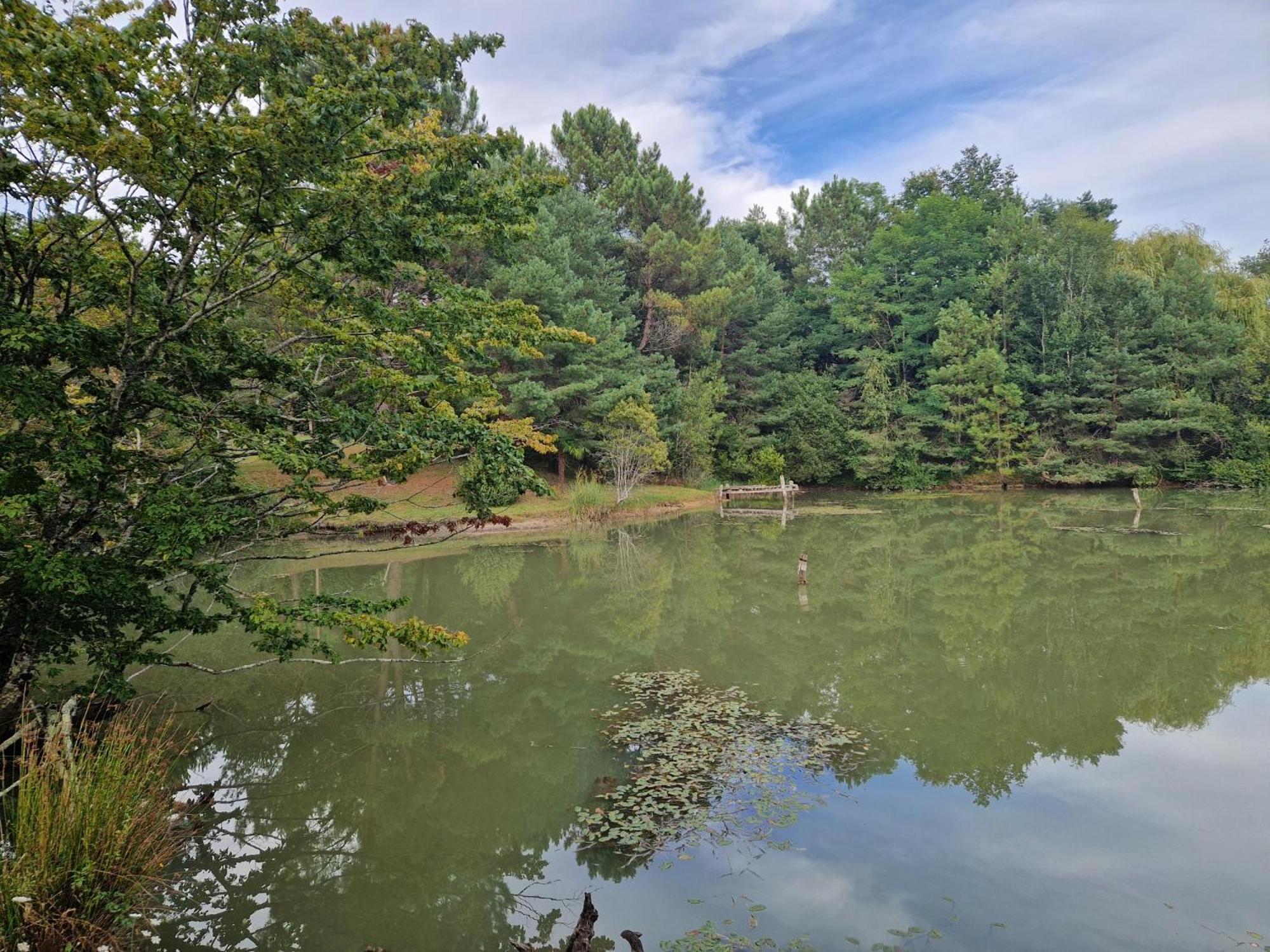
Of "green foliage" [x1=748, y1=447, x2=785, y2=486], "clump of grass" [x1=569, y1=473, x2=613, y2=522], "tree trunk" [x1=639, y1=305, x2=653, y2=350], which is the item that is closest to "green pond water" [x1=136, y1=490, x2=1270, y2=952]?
"clump of grass" [x1=569, y1=473, x2=613, y2=522]

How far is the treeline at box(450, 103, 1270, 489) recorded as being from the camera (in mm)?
25297

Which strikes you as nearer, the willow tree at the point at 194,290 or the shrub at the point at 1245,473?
the willow tree at the point at 194,290

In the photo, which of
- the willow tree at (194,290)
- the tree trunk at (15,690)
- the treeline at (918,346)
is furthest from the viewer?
the treeline at (918,346)

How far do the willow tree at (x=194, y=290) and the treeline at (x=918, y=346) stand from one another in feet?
54.6

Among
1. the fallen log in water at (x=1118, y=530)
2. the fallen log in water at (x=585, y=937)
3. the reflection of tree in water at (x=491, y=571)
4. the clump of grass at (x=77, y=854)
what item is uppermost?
the clump of grass at (x=77, y=854)

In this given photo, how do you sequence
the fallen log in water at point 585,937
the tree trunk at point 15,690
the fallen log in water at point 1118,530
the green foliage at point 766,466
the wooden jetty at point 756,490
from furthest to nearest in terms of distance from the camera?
the green foliage at point 766,466
the wooden jetty at point 756,490
the fallen log in water at point 1118,530
the tree trunk at point 15,690
the fallen log in water at point 585,937

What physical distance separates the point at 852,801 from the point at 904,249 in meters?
31.5

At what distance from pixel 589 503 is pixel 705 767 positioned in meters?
15.3

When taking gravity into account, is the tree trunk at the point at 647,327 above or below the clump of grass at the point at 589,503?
above

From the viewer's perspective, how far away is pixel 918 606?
10242 mm

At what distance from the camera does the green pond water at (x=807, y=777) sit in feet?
11.7

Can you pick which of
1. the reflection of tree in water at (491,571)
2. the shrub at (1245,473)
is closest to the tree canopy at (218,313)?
the reflection of tree in water at (491,571)

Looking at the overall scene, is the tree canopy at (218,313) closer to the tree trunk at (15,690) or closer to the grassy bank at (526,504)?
the tree trunk at (15,690)

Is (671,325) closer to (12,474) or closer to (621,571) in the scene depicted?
(621,571)
